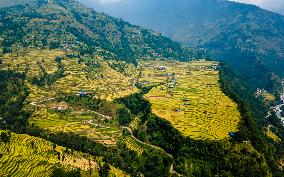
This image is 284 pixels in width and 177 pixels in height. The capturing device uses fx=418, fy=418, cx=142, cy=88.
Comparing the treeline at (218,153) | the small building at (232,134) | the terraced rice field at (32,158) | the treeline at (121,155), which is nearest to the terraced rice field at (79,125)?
the treeline at (121,155)

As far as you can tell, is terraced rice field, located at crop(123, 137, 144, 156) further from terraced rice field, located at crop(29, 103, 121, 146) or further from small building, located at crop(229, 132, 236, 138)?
small building, located at crop(229, 132, 236, 138)

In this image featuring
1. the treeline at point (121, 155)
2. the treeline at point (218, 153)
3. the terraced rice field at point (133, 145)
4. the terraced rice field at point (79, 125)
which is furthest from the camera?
the terraced rice field at point (79, 125)

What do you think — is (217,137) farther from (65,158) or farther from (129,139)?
(65,158)

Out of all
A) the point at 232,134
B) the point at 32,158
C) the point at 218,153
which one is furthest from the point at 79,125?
the point at 232,134

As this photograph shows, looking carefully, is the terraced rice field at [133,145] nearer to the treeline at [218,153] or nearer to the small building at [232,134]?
the treeline at [218,153]

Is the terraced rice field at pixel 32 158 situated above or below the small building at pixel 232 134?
below

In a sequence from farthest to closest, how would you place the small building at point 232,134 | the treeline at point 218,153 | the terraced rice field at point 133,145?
the terraced rice field at point 133,145, the small building at point 232,134, the treeline at point 218,153

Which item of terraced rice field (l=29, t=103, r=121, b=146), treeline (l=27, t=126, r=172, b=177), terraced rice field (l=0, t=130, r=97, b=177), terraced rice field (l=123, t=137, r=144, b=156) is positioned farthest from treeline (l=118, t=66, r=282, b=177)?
terraced rice field (l=0, t=130, r=97, b=177)

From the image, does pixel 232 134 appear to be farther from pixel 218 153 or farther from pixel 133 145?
pixel 133 145

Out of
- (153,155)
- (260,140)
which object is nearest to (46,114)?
(153,155)
